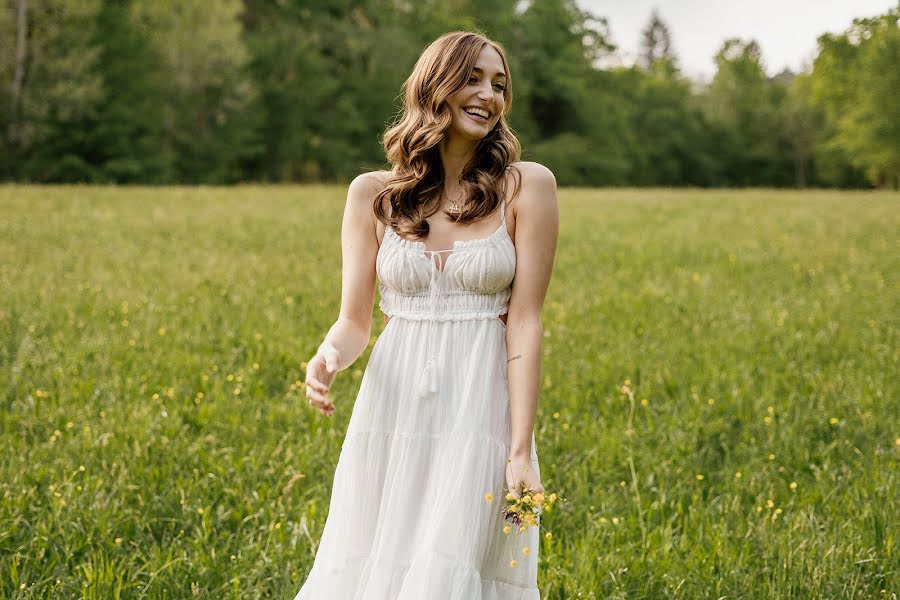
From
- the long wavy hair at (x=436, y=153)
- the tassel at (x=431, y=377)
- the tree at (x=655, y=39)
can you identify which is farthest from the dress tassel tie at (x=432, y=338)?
the tree at (x=655, y=39)

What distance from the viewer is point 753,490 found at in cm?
443

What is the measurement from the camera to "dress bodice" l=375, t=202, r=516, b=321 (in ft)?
8.29

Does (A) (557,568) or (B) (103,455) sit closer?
(A) (557,568)

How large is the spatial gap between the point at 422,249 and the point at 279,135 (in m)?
44.6

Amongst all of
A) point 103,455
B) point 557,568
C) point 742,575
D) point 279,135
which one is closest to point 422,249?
point 557,568

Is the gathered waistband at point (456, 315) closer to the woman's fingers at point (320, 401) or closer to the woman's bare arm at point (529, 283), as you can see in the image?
the woman's bare arm at point (529, 283)

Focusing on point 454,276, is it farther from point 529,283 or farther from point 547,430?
point 547,430

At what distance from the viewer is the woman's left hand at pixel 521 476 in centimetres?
236

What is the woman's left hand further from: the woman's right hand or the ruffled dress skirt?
the woman's right hand

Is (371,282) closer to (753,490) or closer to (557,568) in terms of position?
(557,568)

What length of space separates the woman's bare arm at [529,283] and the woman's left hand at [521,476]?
0.05m

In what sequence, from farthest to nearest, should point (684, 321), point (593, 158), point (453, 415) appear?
point (593, 158) → point (684, 321) → point (453, 415)

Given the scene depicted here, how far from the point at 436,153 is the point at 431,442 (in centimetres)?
89

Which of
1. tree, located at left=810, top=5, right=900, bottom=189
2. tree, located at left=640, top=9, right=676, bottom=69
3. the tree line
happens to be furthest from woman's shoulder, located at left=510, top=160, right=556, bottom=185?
tree, located at left=640, top=9, right=676, bottom=69
